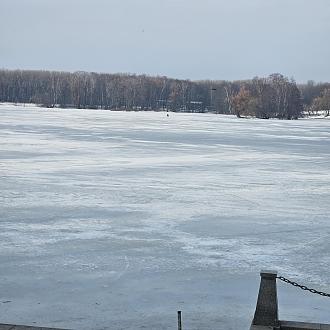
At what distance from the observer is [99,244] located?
9.24 m

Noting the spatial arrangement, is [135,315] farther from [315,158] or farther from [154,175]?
[315,158]

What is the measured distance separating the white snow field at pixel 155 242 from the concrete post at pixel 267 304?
559mm

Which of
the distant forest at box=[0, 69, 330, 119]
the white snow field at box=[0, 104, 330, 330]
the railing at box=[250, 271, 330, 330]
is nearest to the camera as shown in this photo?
the railing at box=[250, 271, 330, 330]

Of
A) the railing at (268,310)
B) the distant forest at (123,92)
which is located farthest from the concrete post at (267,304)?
the distant forest at (123,92)

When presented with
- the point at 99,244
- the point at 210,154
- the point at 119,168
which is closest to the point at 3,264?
the point at 99,244

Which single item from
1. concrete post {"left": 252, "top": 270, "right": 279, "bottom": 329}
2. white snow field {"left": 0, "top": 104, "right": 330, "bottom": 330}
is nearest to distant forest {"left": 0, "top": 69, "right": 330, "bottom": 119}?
white snow field {"left": 0, "top": 104, "right": 330, "bottom": 330}

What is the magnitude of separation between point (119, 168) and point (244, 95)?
242ft

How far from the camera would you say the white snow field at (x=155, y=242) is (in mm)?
6484

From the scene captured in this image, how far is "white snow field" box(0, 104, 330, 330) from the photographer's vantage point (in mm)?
6484

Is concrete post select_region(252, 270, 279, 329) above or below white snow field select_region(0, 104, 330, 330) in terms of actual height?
above

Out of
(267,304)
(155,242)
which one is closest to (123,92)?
(155,242)

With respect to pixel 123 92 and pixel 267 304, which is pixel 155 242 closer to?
pixel 267 304

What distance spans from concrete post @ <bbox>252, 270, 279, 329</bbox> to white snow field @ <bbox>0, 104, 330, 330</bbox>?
559mm

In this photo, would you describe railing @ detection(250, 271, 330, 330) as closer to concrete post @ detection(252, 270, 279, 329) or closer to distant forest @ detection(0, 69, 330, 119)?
concrete post @ detection(252, 270, 279, 329)
